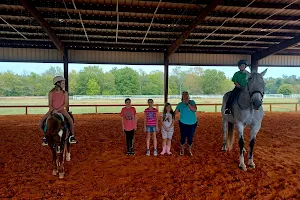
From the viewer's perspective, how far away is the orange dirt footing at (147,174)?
329 centimetres

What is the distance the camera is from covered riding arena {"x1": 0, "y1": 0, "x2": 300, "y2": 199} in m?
3.53

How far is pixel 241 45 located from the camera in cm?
1342

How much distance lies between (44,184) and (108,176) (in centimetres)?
110

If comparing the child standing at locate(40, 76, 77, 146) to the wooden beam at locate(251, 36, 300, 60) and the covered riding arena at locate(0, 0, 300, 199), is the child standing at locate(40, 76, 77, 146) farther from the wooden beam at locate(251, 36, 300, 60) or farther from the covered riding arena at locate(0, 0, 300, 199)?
the wooden beam at locate(251, 36, 300, 60)

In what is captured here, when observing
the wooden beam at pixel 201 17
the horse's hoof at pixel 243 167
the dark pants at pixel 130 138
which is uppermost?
the wooden beam at pixel 201 17

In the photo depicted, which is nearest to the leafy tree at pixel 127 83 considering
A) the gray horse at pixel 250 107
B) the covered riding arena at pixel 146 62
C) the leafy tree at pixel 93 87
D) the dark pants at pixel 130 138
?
the leafy tree at pixel 93 87

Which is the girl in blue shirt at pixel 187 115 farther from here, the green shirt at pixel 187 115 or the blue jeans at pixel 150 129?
the blue jeans at pixel 150 129

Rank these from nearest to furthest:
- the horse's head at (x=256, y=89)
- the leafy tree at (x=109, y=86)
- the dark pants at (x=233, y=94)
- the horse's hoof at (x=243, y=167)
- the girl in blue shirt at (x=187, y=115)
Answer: the horse's head at (x=256, y=89) → the horse's hoof at (x=243, y=167) → the dark pants at (x=233, y=94) → the girl in blue shirt at (x=187, y=115) → the leafy tree at (x=109, y=86)

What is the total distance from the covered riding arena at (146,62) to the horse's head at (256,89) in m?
1.41

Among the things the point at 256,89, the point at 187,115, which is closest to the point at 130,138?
the point at 187,115

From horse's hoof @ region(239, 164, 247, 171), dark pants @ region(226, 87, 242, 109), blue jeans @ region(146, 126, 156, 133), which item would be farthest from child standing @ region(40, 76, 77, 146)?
horse's hoof @ region(239, 164, 247, 171)

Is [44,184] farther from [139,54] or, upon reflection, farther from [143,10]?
[139,54]

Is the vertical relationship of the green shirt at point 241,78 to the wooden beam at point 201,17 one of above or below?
below

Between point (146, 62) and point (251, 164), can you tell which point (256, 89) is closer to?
point (251, 164)
